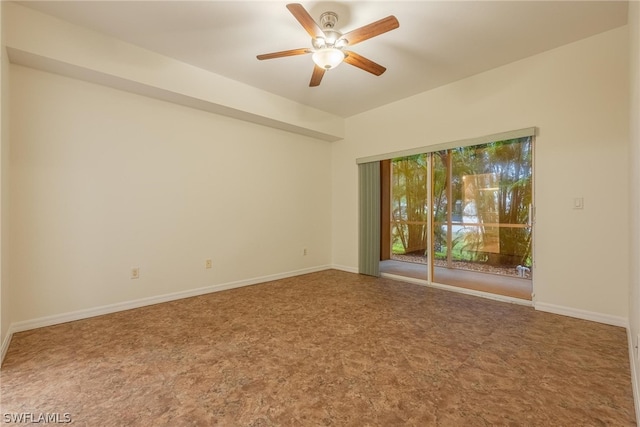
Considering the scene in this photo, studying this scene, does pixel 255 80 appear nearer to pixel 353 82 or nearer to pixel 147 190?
pixel 353 82

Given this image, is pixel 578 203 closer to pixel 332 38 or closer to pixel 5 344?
pixel 332 38

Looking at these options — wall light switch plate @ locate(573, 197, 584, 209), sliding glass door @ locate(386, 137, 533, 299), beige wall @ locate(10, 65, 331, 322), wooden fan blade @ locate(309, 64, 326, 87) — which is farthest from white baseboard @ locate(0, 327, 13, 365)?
wall light switch plate @ locate(573, 197, 584, 209)

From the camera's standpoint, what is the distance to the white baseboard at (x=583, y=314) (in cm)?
263

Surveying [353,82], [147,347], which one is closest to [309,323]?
[147,347]

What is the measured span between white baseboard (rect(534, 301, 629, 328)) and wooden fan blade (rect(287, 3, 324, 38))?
142 inches

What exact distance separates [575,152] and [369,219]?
2735mm

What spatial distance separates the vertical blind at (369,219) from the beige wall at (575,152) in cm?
154

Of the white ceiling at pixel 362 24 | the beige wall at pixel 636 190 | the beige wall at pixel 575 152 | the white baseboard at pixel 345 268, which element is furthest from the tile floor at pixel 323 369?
the white ceiling at pixel 362 24

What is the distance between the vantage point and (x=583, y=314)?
282 cm

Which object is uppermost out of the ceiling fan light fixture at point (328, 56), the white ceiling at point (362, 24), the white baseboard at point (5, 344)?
the white ceiling at point (362, 24)

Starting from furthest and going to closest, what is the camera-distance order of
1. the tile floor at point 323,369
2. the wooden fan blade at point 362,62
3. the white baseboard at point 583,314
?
1. the white baseboard at point 583,314
2. the wooden fan blade at point 362,62
3. the tile floor at point 323,369

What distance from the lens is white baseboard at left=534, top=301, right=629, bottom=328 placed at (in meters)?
2.63

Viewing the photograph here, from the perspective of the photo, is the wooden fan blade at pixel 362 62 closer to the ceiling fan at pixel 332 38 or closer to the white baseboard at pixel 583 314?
the ceiling fan at pixel 332 38

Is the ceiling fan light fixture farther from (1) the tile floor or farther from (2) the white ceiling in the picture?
(1) the tile floor
